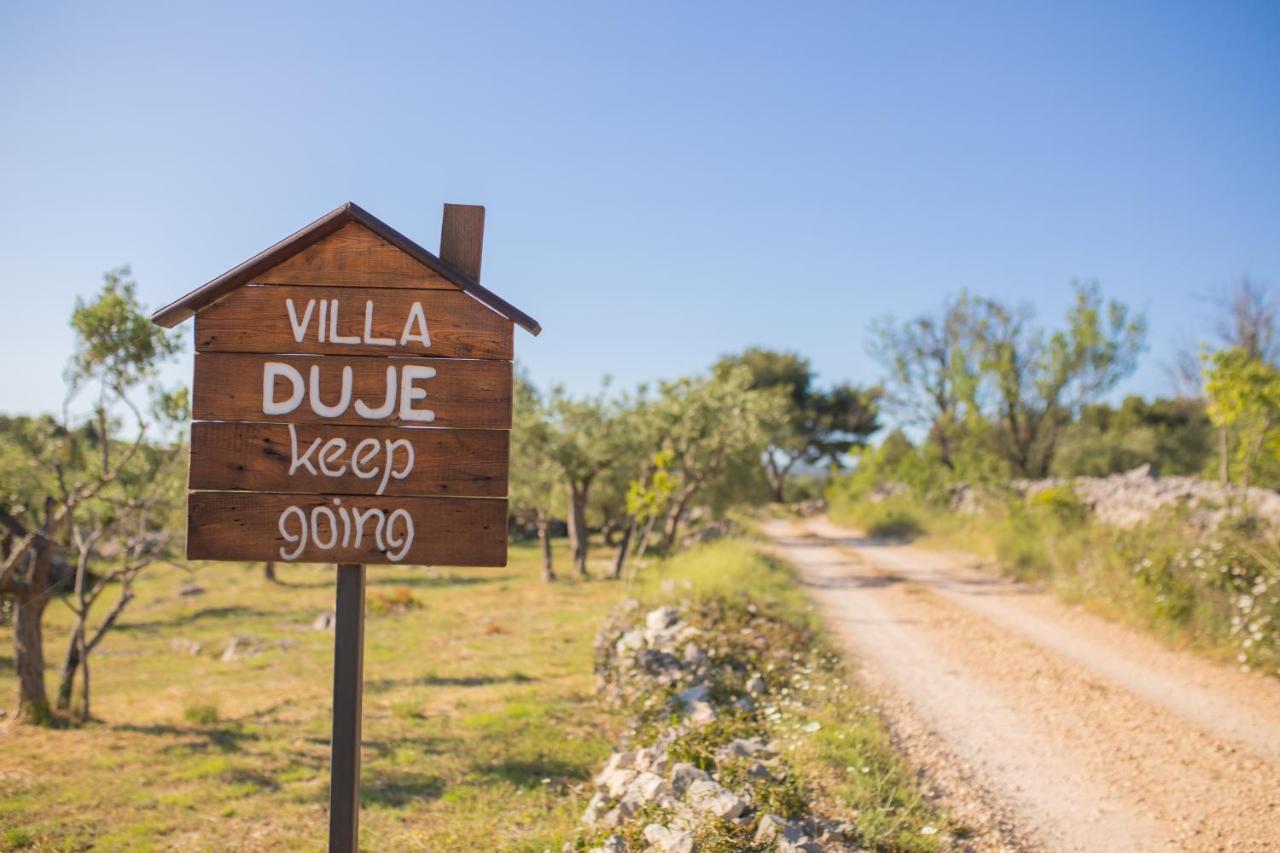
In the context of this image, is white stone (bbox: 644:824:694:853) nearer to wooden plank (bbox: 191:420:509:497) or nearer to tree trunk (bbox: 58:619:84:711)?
wooden plank (bbox: 191:420:509:497)

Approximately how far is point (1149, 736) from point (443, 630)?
11.8m

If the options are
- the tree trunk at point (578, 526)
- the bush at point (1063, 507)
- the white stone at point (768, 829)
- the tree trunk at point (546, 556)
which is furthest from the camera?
the tree trunk at point (578, 526)

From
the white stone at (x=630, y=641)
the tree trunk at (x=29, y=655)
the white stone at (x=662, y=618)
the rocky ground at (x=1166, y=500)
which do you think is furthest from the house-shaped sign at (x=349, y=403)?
the rocky ground at (x=1166, y=500)

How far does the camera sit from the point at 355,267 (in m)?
3.22

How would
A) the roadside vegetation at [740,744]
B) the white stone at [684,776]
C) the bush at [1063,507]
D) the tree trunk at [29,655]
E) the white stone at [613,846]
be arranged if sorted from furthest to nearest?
the bush at [1063,507] → the tree trunk at [29,655] → the white stone at [684,776] → the roadside vegetation at [740,744] → the white stone at [613,846]

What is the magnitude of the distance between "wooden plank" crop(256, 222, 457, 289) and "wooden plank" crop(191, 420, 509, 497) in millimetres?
627

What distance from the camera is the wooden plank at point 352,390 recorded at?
318cm

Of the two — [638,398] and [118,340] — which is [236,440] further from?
[638,398]

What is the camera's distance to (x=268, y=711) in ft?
30.6

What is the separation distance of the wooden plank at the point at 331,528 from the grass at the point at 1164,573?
8392 millimetres

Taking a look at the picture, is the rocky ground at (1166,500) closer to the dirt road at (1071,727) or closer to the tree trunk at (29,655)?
the dirt road at (1071,727)

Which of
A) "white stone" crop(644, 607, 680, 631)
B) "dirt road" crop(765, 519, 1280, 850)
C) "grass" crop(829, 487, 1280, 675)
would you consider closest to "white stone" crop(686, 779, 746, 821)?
"dirt road" crop(765, 519, 1280, 850)

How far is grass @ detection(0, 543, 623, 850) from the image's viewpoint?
543cm

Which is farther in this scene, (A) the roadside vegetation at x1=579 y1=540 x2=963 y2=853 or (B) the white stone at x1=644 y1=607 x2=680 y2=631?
(B) the white stone at x1=644 y1=607 x2=680 y2=631
